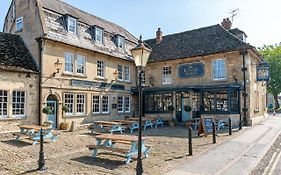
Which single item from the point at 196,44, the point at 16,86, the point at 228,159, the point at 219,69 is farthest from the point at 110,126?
the point at 196,44

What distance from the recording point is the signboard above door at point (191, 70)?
22.5 m

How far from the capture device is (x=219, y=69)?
2159cm

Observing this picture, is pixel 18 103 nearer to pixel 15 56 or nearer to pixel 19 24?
pixel 15 56

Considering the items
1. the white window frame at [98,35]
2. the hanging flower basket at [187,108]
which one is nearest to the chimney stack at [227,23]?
the hanging flower basket at [187,108]

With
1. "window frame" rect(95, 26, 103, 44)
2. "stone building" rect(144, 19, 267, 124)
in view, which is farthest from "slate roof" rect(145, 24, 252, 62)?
"window frame" rect(95, 26, 103, 44)

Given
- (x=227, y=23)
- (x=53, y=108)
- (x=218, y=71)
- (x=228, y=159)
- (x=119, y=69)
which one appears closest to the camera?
(x=228, y=159)

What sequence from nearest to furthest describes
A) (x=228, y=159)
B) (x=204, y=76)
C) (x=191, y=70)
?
(x=228, y=159), (x=204, y=76), (x=191, y=70)

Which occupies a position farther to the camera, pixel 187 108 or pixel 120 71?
pixel 120 71

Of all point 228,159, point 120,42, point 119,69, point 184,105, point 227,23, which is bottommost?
point 228,159

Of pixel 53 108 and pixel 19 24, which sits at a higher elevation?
pixel 19 24

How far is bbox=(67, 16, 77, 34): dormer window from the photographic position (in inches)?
739

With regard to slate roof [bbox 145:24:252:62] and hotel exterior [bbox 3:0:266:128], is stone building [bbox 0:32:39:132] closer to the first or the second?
hotel exterior [bbox 3:0:266:128]

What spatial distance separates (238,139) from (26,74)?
13.2 metres

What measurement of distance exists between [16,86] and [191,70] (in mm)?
14779
